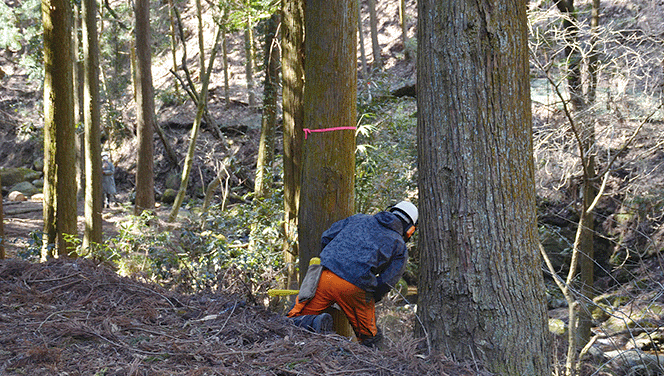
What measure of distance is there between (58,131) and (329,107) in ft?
16.6

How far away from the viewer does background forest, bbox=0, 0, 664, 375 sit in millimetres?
2604

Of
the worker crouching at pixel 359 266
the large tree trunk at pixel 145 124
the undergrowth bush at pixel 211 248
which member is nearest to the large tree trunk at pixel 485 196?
the worker crouching at pixel 359 266

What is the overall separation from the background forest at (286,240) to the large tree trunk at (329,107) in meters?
0.98

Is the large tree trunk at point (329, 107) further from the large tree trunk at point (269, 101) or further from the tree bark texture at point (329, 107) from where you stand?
the large tree trunk at point (269, 101)

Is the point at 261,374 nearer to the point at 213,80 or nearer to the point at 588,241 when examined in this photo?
the point at 588,241

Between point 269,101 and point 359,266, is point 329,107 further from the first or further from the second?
point 269,101

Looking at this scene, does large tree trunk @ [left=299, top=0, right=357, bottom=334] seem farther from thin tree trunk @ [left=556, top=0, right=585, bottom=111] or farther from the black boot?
thin tree trunk @ [left=556, top=0, right=585, bottom=111]

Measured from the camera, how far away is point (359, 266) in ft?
12.7

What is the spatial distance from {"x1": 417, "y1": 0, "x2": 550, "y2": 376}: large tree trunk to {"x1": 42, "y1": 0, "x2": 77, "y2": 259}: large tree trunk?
604cm

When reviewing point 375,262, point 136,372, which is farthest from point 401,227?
point 136,372

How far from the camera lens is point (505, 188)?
280 centimetres

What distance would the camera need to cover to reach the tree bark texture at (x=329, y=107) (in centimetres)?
402

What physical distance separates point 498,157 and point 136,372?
221 centimetres

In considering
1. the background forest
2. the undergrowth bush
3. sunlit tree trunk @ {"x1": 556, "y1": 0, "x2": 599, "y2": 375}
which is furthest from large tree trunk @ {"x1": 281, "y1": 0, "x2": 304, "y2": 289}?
sunlit tree trunk @ {"x1": 556, "y1": 0, "x2": 599, "y2": 375}
